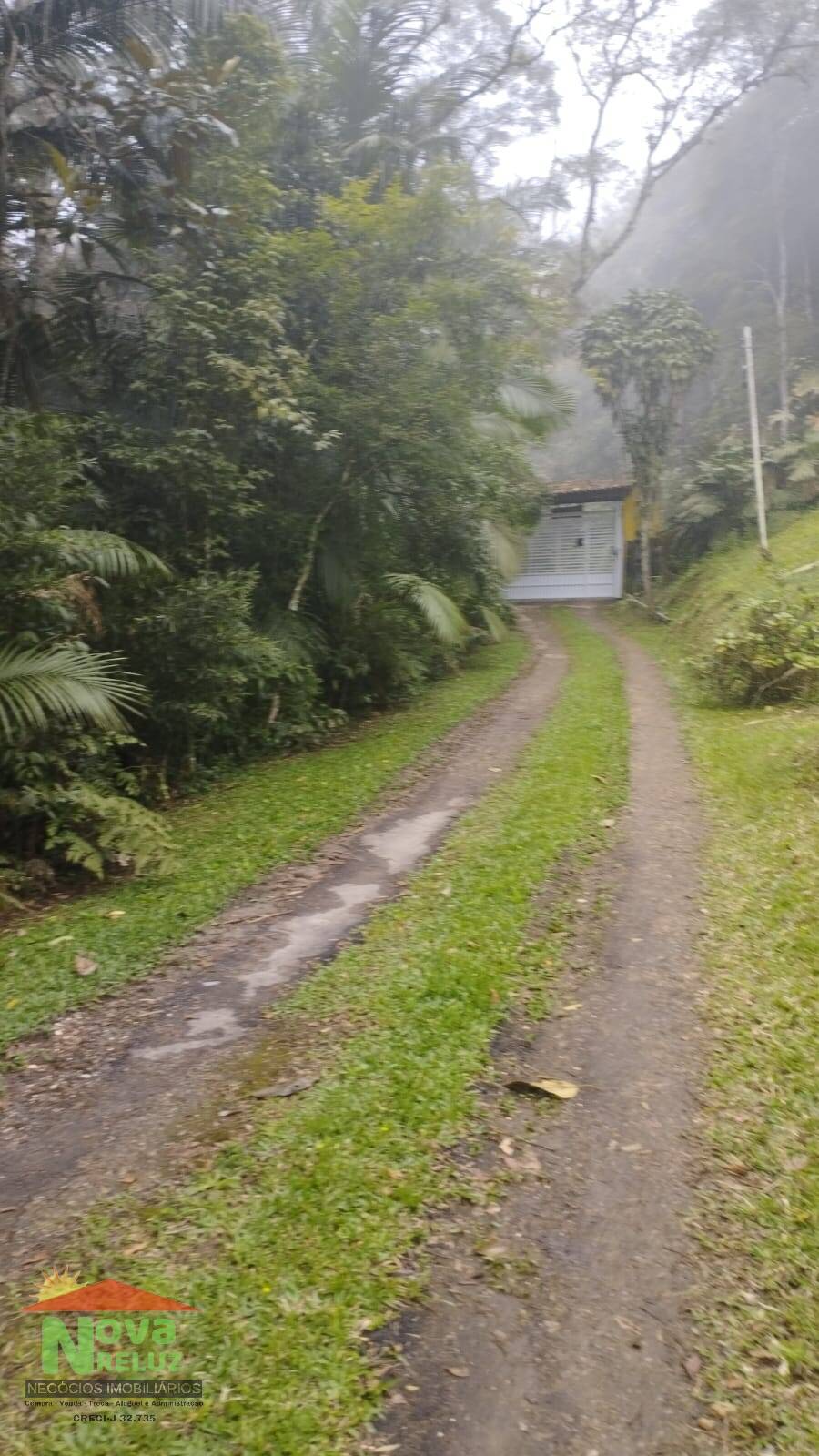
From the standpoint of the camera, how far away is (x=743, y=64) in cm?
2588

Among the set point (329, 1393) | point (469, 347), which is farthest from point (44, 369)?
point (329, 1393)

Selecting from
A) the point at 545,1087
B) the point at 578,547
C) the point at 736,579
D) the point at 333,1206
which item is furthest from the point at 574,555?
the point at 333,1206

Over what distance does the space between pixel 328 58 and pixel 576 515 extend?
14992 millimetres

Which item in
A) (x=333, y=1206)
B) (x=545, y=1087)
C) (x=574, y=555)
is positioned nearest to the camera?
(x=333, y=1206)

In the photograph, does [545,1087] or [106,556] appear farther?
[106,556]

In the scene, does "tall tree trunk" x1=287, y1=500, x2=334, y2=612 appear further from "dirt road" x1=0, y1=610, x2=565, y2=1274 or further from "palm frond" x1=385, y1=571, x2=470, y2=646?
"dirt road" x1=0, y1=610, x2=565, y2=1274

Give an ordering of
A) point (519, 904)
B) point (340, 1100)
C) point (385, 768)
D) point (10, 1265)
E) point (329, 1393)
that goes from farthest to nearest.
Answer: point (385, 768) < point (519, 904) < point (340, 1100) < point (10, 1265) < point (329, 1393)

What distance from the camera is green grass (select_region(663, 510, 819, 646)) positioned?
14250 mm

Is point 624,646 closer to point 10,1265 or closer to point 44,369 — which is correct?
point 44,369

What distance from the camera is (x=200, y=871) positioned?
20.2 feet

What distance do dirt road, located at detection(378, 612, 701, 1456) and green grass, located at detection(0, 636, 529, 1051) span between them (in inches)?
87.3

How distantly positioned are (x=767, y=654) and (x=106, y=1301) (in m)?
9.83

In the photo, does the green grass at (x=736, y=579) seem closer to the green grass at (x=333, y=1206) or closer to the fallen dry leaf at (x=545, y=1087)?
the green grass at (x=333, y=1206)

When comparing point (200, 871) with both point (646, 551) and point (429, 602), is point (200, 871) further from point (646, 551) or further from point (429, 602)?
point (646, 551)
